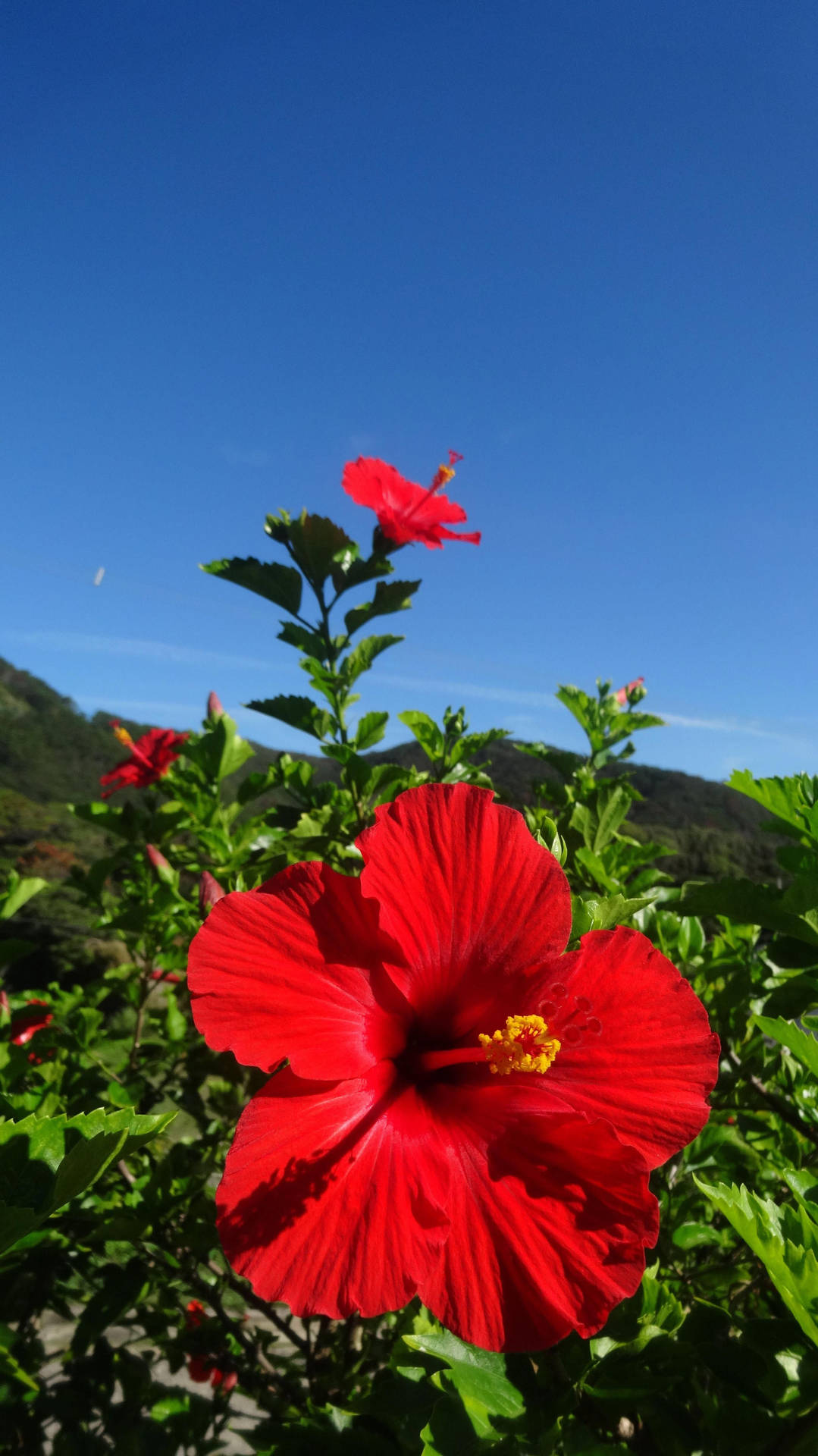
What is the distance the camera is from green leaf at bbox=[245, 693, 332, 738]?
1.79 metres

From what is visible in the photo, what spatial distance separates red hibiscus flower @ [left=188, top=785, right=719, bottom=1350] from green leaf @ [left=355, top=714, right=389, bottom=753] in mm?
917

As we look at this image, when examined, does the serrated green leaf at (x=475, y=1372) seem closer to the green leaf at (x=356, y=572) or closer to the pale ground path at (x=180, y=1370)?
the green leaf at (x=356, y=572)

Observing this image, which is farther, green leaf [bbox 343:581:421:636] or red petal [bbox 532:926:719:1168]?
green leaf [bbox 343:581:421:636]

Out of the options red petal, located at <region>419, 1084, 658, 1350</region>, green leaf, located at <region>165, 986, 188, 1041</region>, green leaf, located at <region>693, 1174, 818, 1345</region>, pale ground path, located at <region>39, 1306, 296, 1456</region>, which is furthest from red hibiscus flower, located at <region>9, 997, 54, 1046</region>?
green leaf, located at <region>693, 1174, 818, 1345</region>

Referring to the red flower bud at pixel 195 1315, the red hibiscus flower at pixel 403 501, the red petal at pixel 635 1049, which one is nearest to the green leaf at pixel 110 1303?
the red flower bud at pixel 195 1315

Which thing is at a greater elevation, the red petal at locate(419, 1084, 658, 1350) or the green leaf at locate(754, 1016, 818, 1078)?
the green leaf at locate(754, 1016, 818, 1078)

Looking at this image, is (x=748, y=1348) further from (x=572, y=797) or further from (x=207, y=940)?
(x=572, y=797)

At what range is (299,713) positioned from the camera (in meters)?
1.80

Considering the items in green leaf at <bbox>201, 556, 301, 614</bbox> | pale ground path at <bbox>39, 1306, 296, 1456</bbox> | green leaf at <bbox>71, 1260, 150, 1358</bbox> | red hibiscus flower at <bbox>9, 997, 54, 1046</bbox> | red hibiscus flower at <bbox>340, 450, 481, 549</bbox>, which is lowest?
pale ground path at <bbox>39, 1306, 296, 1456</bbox>

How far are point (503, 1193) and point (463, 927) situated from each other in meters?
0.27

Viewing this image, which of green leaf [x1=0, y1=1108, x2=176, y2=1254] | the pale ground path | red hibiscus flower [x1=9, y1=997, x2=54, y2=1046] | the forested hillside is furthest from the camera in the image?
the forested hillside

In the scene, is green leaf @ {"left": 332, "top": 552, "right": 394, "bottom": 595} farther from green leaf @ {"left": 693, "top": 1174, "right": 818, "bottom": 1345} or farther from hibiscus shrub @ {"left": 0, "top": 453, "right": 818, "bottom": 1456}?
green leaf @ {"left": 693, "top": 1174, "right": 818, "bottom": 1345}

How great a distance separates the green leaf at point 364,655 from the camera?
1.91 m

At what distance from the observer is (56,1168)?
2.58 feet
